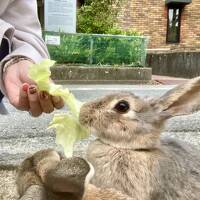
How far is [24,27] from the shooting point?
2.17m

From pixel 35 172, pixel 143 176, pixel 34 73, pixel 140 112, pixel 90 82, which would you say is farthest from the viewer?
pixel 90 82

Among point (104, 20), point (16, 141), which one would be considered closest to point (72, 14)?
point (104, 20)

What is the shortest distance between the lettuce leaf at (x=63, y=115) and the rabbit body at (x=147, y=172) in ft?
0.32

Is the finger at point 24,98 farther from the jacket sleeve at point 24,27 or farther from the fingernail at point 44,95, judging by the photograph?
the jacket sleeve at point 24,27

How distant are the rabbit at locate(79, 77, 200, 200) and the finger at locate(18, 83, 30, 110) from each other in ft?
0.56

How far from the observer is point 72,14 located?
39.3ft

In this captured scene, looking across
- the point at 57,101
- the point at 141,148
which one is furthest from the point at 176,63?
the point at 57,101

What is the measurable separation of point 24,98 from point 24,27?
522mm

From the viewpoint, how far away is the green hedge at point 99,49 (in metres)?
11.2

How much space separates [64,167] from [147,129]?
835mm

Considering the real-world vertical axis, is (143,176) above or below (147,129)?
below

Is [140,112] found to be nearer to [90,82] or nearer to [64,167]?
[64,167]

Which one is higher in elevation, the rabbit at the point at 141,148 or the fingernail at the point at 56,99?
the fingernail at the point at 56,99

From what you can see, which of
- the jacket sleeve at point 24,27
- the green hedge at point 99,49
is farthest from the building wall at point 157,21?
the jacket sleeve at point 24,27
